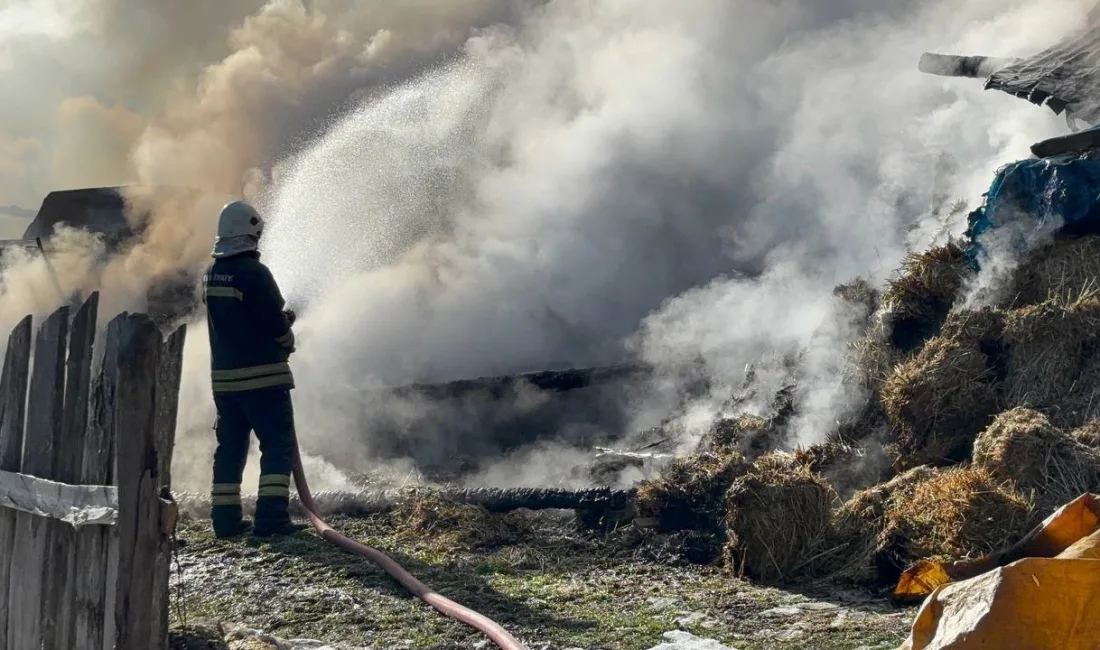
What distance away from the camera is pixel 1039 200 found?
773 centimetres

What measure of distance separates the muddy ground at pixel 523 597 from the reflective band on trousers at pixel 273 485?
29 cm

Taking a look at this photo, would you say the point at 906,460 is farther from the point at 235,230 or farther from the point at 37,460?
the point at 37,460

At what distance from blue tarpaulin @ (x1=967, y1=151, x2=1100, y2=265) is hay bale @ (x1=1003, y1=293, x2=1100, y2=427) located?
2.30ft

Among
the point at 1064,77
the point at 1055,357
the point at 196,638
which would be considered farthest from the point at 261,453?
the point at 1064,77

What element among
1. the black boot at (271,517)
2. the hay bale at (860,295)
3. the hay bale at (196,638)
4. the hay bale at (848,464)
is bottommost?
the hay bale at (196,638)

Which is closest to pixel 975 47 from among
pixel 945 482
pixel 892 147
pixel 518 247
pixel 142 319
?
pixel 892 147

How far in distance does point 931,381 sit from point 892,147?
6.19m

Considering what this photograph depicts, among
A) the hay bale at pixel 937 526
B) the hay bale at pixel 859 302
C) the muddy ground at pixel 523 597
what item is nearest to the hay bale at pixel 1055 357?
the hay bale at pixel 937 526

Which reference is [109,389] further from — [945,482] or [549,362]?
[549,362]

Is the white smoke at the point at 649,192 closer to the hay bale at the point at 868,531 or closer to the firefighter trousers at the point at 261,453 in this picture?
the hay bale at the point at 868,531

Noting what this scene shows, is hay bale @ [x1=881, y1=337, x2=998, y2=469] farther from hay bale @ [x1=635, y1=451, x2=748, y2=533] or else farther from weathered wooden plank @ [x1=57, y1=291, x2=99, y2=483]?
weathered wooden plank @ [x1=57, y1=291, x2=99, y2=483]

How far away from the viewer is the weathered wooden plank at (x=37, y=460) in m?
3.93

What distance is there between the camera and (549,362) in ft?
40.3

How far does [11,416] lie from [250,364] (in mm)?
2895
